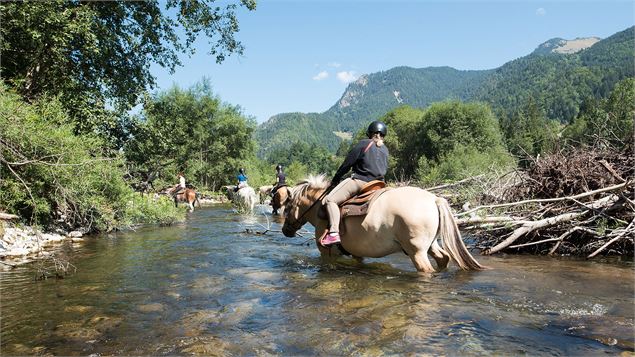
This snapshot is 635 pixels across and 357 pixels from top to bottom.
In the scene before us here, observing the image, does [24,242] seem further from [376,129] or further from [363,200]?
[376,129]

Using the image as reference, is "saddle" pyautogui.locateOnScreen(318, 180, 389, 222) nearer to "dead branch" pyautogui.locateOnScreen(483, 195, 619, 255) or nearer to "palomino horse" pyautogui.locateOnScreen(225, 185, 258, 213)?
"dead branch" pyautogui.locateOnScreen(483, 195, 619, 255)

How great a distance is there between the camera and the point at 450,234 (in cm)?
641

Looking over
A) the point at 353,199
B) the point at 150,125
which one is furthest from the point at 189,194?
the point at 353,199

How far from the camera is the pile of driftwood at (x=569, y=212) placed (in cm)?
770

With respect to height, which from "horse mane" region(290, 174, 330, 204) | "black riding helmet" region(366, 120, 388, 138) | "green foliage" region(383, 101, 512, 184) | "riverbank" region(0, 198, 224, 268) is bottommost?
"riverbank" region(0, 198, 224, 268)

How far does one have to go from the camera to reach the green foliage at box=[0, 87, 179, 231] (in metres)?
8.94

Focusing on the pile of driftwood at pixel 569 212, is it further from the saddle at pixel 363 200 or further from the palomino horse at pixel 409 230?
the saddle at pixel 363 200

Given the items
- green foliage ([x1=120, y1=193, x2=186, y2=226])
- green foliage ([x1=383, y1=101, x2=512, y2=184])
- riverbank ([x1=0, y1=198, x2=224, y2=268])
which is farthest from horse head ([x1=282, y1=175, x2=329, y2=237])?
green foliage ([x1=383, y1=101, x2=512, y2=184])

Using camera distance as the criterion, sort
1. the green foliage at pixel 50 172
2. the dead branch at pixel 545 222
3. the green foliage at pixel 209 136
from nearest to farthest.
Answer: the dead branch at pixel 545 222
the green foliage at pixel 50 172
the green foliage at pixel 209 136

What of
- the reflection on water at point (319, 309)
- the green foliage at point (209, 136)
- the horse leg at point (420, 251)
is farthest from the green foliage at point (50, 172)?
the green foliage at point (209, 136)

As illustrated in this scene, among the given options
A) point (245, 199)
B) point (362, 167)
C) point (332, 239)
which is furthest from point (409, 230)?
point (245, 199)

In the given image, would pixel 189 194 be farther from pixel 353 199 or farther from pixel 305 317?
pixel 305 317

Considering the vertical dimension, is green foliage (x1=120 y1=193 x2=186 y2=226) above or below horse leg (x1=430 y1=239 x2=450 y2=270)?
above

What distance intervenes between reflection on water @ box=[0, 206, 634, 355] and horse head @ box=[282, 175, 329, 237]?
43.3 inches
